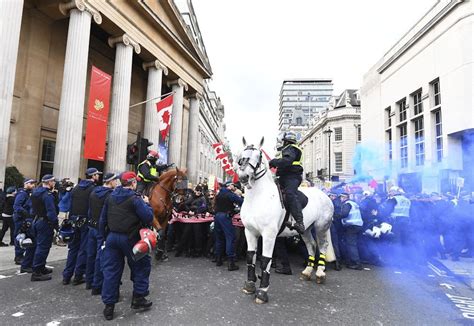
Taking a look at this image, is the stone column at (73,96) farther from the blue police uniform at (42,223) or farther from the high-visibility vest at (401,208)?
the high-visibility vest at (401,208)

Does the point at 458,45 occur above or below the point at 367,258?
above

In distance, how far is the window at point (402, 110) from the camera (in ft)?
77.8

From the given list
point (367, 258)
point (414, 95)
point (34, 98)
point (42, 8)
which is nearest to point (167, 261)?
point (367, 258)

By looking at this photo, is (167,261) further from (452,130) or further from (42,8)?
(452,130)

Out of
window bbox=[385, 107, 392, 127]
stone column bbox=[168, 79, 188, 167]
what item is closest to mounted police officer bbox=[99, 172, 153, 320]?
stone column bbox=[168, 79, 188, 167]

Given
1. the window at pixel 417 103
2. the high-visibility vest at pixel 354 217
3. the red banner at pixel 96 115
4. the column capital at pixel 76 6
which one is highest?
the column capital at pixel 76 6

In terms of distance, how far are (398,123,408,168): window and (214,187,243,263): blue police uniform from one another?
66.1 feet

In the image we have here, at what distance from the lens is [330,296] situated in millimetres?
4895

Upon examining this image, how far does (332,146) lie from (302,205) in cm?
4436

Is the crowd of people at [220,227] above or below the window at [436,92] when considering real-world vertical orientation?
below

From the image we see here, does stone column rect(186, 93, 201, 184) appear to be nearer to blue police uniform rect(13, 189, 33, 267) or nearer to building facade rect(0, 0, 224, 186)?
building facade rect(0, 0, 224, 186)

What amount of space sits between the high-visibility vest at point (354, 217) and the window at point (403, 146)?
17.8m

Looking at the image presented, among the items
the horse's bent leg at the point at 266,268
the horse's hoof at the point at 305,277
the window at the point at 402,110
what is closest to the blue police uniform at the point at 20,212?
the horse's bent leg at the point at 266,268

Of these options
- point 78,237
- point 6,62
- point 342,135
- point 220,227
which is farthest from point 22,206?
point 342,135
